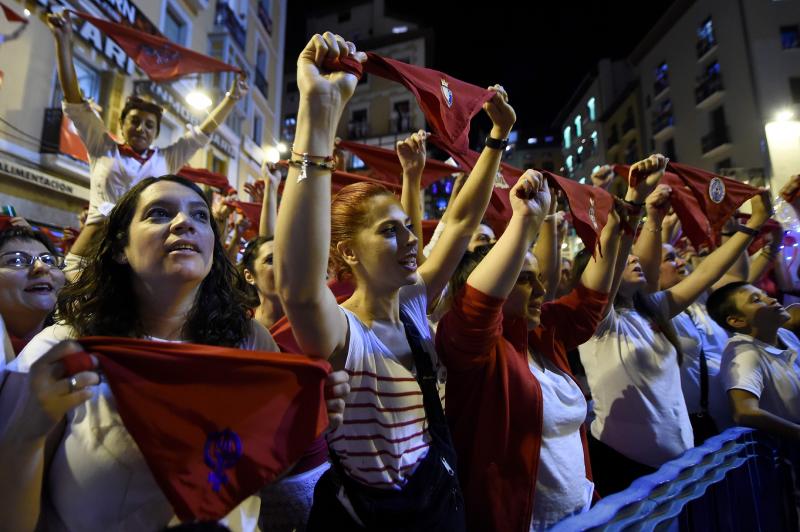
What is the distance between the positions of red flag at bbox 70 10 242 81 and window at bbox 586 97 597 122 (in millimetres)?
35438

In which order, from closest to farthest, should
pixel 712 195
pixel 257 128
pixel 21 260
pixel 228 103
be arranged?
pixel 21 260 < pixel 712 195 < pixel 228 103 < pixel 257 128

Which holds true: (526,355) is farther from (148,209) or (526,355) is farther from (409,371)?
(148,209)

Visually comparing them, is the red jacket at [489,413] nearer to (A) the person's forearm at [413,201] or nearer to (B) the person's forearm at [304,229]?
(B) the person's forearm at [304,229]

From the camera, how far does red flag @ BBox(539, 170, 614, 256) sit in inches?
96.5

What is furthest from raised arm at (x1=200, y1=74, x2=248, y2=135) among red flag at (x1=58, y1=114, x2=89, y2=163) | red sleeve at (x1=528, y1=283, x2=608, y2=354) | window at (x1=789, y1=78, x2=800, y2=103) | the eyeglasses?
window at (x1=789, y1=78, x2=800, y2=103)

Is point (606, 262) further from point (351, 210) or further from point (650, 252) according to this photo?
point (351, 210)

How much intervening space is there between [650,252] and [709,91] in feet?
78.0

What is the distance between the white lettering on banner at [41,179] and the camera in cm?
944

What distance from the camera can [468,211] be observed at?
2139 mm

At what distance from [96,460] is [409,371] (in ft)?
2.97

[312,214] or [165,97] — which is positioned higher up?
[165,97]

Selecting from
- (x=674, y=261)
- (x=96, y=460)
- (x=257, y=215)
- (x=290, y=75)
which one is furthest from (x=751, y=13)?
(x=290, y=75)

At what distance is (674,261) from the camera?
14.0 feet

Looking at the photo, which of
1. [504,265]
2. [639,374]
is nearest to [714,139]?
[639,374]
